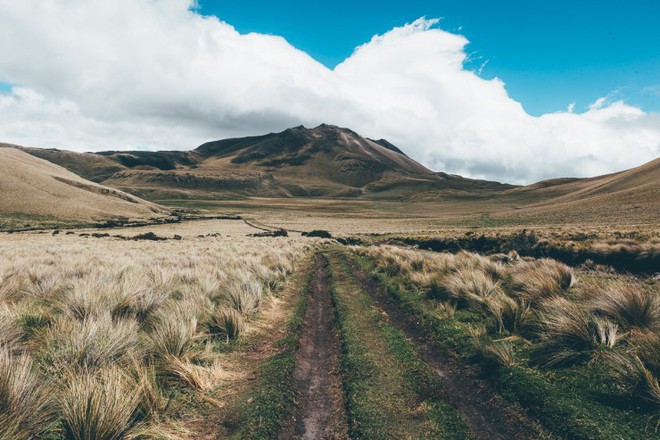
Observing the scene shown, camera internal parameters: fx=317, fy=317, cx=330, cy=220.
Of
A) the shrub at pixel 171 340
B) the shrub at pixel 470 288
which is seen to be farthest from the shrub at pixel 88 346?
the shrub at pixel 470 288

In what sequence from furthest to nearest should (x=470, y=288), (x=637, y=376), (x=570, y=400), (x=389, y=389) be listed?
(x=470, y=288), (x=389, y=389), (x=570, y=400), (x=637, y=376)

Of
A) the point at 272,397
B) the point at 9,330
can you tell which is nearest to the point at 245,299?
the point at 272,397

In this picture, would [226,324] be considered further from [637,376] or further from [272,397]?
[637,376]

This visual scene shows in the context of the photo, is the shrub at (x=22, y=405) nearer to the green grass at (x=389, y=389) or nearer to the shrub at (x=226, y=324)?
the green grass at (x=389, y=389)

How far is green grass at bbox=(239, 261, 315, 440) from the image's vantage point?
447 cm

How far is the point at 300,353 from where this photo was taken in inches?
286

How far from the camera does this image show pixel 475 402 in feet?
17.0

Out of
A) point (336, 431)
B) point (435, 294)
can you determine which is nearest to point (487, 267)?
point (435, 294)

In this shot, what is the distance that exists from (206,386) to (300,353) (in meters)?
2.38

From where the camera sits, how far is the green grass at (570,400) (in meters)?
4.13

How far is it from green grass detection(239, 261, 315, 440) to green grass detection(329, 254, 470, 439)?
3.39 feet

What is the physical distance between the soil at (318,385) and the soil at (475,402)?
1.87m

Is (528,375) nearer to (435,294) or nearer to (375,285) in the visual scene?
(435,294)

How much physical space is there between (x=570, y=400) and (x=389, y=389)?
271 cm
